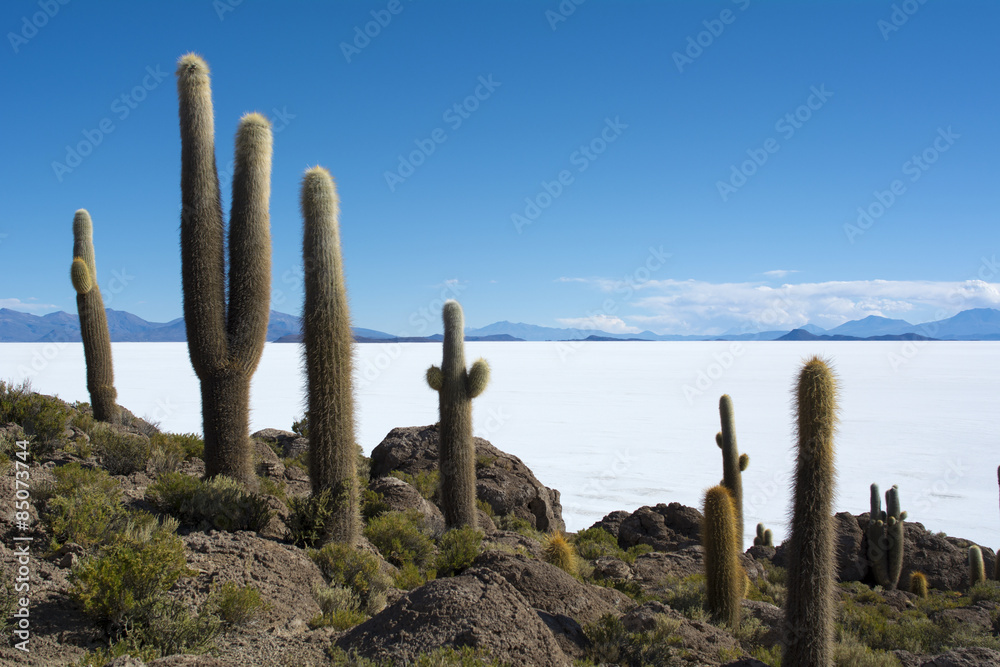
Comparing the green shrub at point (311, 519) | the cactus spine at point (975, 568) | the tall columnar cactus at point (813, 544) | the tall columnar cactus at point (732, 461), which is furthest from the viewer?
the tall columnar cactus at point (732, 461)

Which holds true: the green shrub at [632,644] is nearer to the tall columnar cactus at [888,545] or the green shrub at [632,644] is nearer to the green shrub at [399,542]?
the green shrub at [399,542]

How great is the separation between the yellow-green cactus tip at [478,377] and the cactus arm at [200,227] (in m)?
4.03

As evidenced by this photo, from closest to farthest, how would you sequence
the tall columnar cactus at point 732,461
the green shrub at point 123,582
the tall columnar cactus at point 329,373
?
the green shrub at point 123,582, the tall columnar cactus at point 329,373, the tall columnar cactus at point 732,461

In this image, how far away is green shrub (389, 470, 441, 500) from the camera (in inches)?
468

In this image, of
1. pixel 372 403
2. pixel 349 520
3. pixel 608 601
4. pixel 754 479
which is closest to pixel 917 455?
pixel 754 479

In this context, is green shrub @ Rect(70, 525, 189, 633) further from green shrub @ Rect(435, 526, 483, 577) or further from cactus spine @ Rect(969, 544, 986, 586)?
cactus spine @ Rect(969, 544, 986, 586)

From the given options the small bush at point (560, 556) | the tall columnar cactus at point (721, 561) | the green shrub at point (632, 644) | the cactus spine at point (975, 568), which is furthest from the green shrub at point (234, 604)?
the cactus spine at point (975, 568)

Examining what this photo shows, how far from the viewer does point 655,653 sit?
541cm

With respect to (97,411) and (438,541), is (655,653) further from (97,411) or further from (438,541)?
(97,411)

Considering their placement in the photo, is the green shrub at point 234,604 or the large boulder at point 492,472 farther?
the large boulder at point 492,472

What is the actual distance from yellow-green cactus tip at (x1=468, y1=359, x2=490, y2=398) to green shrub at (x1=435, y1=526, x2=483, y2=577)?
9.44ft

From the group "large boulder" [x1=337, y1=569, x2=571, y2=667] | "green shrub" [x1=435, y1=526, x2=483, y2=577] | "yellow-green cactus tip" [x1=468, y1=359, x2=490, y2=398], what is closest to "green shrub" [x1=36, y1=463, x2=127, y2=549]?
"large boulder" [x1=337, y1=569, x2=571, y2=667]

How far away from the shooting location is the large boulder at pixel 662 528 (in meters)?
13.1

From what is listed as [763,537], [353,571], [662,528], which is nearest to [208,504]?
[353,571]
